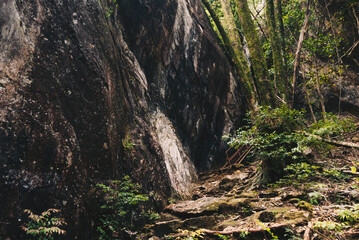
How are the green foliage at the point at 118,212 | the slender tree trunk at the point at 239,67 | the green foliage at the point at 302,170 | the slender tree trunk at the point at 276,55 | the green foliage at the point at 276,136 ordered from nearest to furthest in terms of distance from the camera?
the green foliage at the point at 118,212, the green foliage at the point at 302,170, the green foliage at the point at 276,136, the slender tree trunk at the point at 276,55, the slender tree trunk at the point at 239,67

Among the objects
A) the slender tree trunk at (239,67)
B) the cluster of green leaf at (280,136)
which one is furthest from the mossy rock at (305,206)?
the slender tree trunk at (239,67)

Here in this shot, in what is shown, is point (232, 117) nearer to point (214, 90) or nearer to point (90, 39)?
point (214, 90)

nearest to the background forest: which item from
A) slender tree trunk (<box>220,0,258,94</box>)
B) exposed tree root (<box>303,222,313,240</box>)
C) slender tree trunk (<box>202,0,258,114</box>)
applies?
exposed tree root (<box>303,222,313,240</box>)

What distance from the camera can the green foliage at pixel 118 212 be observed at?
10.9 ft

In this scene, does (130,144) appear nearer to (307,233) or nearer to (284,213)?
(284,213)

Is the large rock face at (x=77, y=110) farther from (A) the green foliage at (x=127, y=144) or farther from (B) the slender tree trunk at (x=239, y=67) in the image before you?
(B) the slender tree trunk at (x=239, y=67)

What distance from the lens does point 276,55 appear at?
6.79 metres

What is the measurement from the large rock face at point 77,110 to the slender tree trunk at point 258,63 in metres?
3.21

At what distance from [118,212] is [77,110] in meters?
1.87

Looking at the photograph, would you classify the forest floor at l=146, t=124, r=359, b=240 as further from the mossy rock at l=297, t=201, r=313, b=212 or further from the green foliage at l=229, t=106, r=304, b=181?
the green foliage at l=229, t=106, r=304, b=181

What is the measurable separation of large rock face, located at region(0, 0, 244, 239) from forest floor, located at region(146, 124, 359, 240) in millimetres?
1338

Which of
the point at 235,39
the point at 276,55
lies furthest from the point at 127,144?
the point at 235,39

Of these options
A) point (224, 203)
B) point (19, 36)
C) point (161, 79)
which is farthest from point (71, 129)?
point (161, 79)

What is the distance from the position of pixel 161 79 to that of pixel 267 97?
386 cm
